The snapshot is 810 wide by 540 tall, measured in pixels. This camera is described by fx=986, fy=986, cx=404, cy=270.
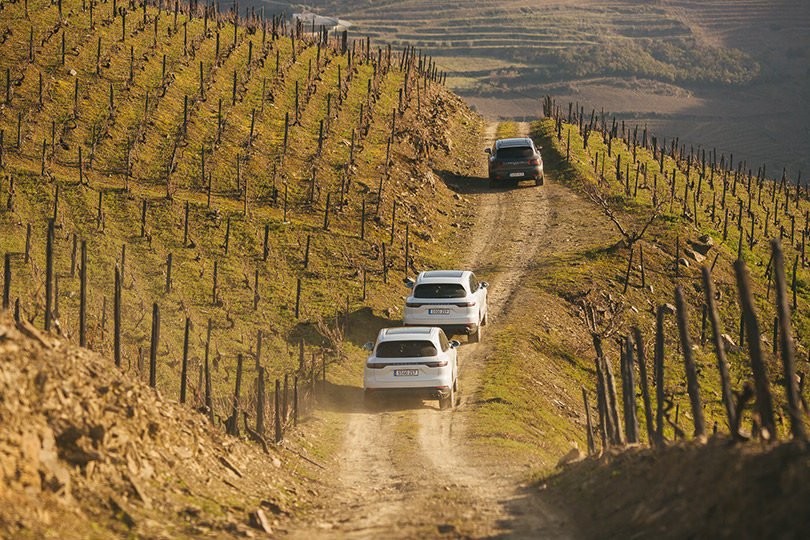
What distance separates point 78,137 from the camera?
3441cm

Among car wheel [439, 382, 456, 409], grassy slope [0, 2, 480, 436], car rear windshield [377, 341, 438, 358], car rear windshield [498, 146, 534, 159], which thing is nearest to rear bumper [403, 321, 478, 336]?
grassy slope [0, 2, 480, 436]

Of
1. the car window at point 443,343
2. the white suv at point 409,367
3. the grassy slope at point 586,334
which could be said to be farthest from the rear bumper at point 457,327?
the white suv at point 409,367

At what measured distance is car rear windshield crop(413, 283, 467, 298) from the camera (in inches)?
970

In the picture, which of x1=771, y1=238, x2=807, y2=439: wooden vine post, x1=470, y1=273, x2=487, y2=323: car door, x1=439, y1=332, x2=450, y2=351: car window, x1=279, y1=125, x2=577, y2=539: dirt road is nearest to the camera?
x1=771, y1=238, x2=807, y2=439: wooden vine post

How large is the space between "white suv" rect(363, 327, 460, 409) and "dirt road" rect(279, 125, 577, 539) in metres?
0.56

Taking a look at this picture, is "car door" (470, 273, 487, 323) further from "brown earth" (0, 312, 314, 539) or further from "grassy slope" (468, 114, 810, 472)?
"brown earth" (0, 312, 314, 539)

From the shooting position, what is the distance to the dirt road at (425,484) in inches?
438

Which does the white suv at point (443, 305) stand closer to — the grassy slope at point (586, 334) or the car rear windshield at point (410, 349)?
the grassy slope at point (586, 334)

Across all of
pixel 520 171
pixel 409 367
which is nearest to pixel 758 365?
pixel 409 367

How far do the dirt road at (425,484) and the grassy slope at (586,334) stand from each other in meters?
0.81

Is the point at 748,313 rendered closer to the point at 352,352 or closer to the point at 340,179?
the point at 352,352

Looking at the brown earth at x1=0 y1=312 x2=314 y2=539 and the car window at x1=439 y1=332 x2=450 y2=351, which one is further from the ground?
the brown earth at x1=0 y1=312 x2=314 y2=539

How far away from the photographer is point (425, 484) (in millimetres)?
14156

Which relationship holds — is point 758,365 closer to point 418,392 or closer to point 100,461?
point 100,461
